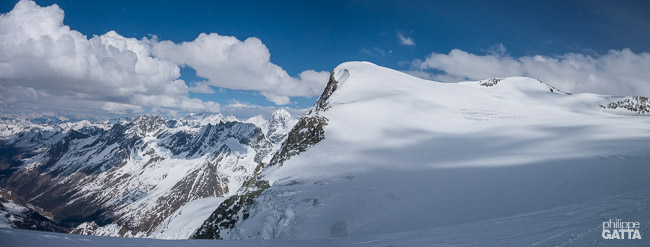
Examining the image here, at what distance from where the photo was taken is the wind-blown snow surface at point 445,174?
12256 millimetres

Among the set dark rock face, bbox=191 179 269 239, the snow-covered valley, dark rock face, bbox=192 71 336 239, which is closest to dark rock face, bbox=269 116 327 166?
dark rock face, bbox=192 71 336 239

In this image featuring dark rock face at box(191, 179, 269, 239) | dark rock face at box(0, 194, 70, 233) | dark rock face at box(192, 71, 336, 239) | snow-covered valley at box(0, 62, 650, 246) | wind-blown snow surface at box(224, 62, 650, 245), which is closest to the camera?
snow-covered valley at box(0, 62, 650, 246)

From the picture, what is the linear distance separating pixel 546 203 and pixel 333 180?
13.5 m

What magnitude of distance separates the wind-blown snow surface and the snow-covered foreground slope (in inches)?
4.4

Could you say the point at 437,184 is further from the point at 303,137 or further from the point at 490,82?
the point at 490,82

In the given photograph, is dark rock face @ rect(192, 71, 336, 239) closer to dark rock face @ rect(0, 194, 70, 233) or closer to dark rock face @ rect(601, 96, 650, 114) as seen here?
dark rock face @ rect(601, 96, 650, 114)

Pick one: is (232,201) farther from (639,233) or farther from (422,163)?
(639,233)

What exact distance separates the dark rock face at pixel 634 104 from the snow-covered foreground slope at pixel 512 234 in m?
72.0

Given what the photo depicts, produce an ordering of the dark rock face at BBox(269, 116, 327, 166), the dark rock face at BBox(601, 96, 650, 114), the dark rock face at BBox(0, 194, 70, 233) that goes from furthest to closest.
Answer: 1. the dark rock face at BBox(0, 194, 70, 233)
2. the dark rock face at BBox(601, 96, 650, 114)
3. the dark rock face at BBox(269, 116, 327, 166)

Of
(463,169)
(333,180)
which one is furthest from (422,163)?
(333,180)

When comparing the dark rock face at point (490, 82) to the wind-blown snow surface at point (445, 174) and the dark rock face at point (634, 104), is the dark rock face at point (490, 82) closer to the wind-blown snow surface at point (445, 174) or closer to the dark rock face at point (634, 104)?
the dark rock face at point (634, 104)

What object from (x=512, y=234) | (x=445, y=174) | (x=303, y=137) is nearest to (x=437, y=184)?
(x=445, y=174)

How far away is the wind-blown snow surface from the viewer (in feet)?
40.2

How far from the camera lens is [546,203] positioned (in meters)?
11.6
